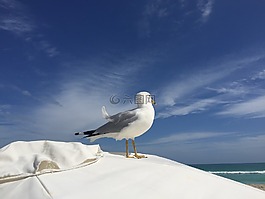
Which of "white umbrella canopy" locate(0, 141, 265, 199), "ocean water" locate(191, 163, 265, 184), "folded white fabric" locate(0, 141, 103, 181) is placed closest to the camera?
"white umbrella canopy" locate(0, 141, 265, 199)

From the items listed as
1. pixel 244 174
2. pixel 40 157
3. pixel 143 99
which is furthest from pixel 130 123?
pixel 244 174

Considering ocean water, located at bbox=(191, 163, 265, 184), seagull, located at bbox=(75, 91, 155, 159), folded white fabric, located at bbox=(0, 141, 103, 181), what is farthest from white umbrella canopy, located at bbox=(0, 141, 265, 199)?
ocean water, located at bbox=(191, 163, 265, 184)

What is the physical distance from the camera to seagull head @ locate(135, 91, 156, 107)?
504 cm

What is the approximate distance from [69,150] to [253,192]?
1.60m

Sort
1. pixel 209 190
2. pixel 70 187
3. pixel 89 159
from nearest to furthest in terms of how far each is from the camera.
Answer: pixel 70 187
pixel 209 190
pixel 89 159

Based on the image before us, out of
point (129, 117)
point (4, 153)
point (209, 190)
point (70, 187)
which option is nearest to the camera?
point (70, 187)

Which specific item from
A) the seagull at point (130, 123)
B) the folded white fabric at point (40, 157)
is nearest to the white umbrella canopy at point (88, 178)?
the folded white fabric at point (40, 157)

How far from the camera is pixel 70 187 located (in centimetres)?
191

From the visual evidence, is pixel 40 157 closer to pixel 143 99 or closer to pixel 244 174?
pixel 143 99

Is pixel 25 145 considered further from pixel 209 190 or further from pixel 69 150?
pixel 209 190

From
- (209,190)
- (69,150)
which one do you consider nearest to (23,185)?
(69,150)

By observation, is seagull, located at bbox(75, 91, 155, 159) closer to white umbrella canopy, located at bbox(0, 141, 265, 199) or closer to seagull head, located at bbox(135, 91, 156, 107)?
seagull head, located at bbox(135, 91, 156, 107)

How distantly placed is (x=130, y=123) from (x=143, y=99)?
1.65ft

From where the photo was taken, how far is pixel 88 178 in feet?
7.14
